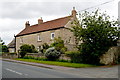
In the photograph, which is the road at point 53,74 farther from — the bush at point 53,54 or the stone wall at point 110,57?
the bush at point 53,54

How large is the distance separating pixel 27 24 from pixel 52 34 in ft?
51.8

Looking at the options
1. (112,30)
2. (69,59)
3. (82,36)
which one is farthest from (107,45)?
(69,59)

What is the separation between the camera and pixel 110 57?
20.6 metres

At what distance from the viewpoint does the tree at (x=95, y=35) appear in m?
19.8

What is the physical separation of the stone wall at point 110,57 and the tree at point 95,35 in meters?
0.54

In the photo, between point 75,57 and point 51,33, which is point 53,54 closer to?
point 75,57

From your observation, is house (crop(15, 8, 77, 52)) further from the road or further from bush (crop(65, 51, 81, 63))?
the road

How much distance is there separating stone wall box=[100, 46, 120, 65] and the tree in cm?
54

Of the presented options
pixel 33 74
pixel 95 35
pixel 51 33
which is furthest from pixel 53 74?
pixel 51 33

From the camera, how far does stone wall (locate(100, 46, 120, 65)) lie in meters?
20.3

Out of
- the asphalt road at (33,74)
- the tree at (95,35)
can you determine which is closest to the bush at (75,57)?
the tree at (95,35)

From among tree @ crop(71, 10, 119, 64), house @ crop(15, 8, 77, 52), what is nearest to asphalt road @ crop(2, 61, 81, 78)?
tree @ crop(71, 10, 119, 64)

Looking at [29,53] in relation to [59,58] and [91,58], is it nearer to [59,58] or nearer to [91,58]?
[59,58]

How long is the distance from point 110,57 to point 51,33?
59.3 ft
